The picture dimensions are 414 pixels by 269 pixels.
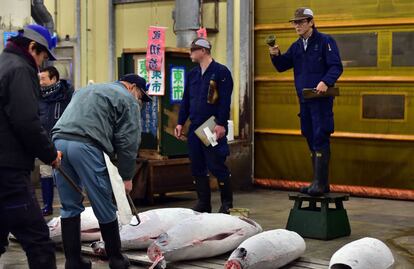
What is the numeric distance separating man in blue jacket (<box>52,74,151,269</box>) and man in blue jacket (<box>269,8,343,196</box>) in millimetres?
2205

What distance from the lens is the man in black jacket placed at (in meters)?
5.20

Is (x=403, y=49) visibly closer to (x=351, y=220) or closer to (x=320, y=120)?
(x=351, y=220)

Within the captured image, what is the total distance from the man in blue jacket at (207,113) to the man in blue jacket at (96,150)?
2.32 metres

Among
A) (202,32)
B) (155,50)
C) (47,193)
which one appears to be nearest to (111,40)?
(202,32)

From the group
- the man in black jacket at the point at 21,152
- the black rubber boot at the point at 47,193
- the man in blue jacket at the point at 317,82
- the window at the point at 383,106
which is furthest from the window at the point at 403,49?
the man in black jacket at the point at 21,152

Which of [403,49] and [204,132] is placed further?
[403,49]

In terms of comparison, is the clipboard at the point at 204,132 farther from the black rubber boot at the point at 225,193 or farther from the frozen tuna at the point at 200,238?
the frozen tuna at the point at 200,238

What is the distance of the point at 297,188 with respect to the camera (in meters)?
11.4

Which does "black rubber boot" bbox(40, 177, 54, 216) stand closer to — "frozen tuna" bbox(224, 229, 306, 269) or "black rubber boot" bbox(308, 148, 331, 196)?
"black rubber boot" bbox(308, 148, 331, 196)

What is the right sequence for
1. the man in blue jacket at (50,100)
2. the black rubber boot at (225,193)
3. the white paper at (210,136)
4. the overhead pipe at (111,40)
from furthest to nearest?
the overhead pipe at (111,40)
the man in blue jacket at (50,100)
the black rubber boot at (225,193)
the white paper at (210,136)

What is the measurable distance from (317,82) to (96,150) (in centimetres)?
271

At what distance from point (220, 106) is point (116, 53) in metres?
5.39

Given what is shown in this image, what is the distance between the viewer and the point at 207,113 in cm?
869

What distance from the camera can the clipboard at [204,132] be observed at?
28.0 ft
